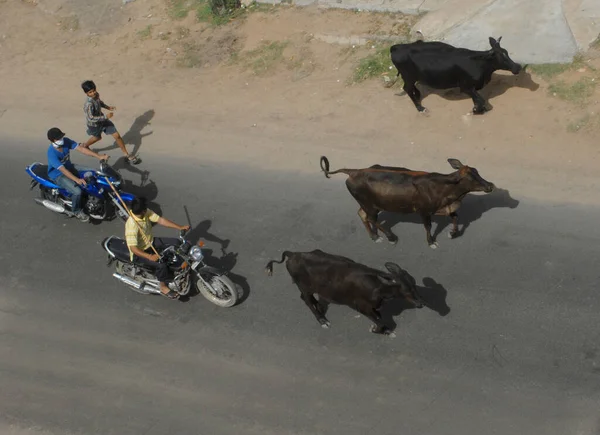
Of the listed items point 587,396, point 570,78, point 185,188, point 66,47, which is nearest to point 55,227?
point 185,188

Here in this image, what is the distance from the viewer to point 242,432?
26.9ft

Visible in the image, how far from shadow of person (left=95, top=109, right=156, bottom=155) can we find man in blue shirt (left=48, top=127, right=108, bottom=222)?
6.85ft

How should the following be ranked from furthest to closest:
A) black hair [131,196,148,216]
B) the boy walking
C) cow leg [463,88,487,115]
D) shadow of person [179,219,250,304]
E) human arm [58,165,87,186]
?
1. the boy walking
2. cow leg [463,88,487,115]
3. human arm [58,165,87,186]
4. shadow of person [179,219,250,304]
5. black hair [131,196,148,216]

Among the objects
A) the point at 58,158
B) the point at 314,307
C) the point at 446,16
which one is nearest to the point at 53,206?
the point at 58,158

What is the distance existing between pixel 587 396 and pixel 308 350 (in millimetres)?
3624

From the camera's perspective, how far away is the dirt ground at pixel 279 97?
1151cm

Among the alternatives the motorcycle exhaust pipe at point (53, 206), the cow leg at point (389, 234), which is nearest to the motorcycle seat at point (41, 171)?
the motorcycle exhaust pipe at point (53, 206)

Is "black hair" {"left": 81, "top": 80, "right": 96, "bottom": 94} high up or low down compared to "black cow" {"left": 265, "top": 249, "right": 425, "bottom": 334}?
up

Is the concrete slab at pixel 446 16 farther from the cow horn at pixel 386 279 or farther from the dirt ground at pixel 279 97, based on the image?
the cow horn at pixel 386 279

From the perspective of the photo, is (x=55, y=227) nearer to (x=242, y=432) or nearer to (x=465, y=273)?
(x=242, y=432)

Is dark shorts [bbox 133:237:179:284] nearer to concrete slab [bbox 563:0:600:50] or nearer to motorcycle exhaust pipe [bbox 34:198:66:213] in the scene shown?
motorcycle exhaust pipe [bbox 34:198:66:213]

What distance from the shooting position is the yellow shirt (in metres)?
8.99

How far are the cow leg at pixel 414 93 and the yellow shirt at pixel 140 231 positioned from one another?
579 cm

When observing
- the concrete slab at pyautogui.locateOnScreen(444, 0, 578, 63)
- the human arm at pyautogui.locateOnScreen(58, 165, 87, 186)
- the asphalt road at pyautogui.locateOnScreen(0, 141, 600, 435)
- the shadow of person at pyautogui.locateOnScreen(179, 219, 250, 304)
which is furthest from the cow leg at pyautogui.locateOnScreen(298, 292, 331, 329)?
the concrete slab at pyautogui.locateOnScreen(444, 0, 578, 63)
